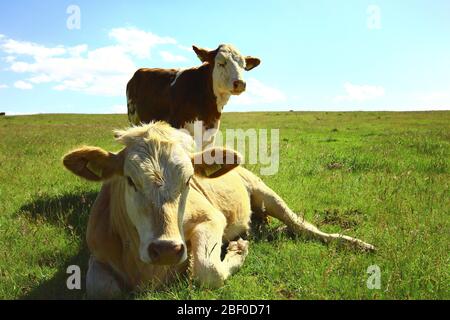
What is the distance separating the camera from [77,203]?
767 centimetres

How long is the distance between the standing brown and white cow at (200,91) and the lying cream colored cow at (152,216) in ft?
15.4

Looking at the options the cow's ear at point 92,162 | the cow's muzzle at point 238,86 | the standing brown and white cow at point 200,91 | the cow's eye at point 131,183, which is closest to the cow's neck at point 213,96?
the standing brown and white cow at point 200,91

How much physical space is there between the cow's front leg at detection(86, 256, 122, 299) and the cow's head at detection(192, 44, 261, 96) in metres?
6.29

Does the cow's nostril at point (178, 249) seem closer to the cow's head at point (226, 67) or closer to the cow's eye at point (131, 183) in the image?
the cow's eye at point (131, 183)

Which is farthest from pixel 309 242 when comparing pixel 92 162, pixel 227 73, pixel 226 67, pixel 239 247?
pixel 226 67

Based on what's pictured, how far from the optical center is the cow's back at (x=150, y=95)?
10750 millimetres

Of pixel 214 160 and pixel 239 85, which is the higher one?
pixel 239 85

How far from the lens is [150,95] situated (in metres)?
11.2

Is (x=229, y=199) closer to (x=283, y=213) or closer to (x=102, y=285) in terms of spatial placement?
(x=283, y=213)

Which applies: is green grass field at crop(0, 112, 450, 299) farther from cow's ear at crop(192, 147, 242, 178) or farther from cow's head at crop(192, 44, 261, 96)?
cow's head at crop(192, 44, 261, 96)

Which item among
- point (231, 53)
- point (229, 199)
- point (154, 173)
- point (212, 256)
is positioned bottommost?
point (212, 256)

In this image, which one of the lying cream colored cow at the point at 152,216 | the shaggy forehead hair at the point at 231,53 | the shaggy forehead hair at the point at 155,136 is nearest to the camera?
the lying cream colored cow at the point at 152,216

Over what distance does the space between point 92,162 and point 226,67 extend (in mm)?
6412
